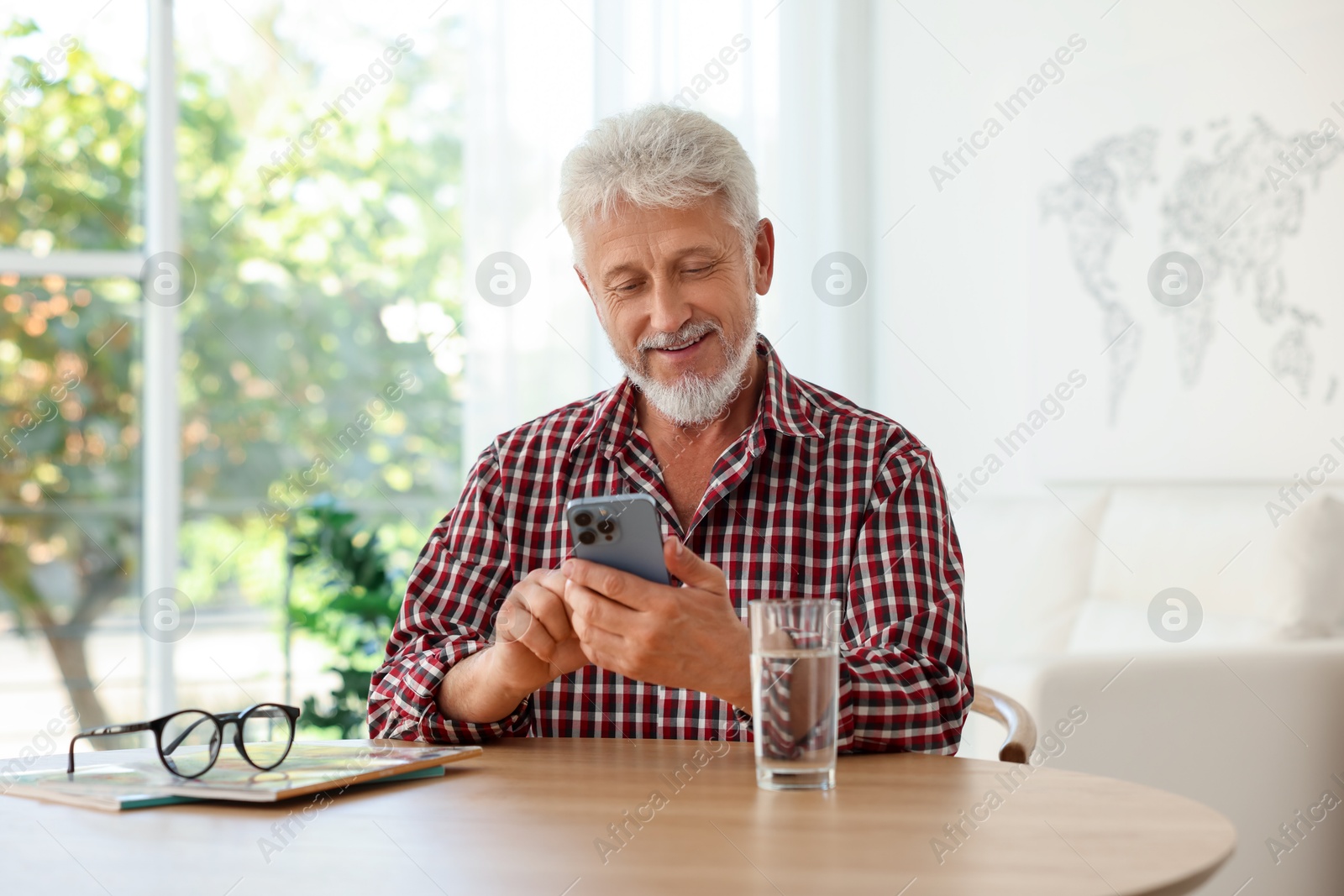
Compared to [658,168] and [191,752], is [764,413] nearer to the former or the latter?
[658,168]

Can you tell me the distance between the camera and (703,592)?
110 cm

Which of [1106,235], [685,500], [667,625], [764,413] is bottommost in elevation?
[667,625]

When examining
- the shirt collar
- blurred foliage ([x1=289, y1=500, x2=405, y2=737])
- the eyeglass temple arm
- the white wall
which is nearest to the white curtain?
the white wall

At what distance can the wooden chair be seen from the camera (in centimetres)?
133

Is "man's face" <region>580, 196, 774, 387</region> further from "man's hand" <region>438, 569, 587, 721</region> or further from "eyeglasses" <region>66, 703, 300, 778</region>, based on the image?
"eyeglasses" <region>66, 703, 300, 778</region>

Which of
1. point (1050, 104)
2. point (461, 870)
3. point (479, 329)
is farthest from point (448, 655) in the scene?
point (1050, 104)

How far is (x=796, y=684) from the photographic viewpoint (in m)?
0.90

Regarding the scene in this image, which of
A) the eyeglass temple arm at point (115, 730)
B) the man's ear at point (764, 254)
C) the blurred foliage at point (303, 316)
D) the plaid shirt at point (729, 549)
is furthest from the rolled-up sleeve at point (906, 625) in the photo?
the blurred foliage at point (303, 316)

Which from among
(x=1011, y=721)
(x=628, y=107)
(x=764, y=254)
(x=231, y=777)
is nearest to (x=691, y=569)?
(x=231, y=777)

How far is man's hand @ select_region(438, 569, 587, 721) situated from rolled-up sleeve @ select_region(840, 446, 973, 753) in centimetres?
27

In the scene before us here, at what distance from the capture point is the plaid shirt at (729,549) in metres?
1.28

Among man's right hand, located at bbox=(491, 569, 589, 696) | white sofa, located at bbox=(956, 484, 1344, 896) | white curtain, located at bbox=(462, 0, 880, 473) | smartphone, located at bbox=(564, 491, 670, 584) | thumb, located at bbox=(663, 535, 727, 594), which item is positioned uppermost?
white curtain, located at bbox=(462, 0, 880, 473)

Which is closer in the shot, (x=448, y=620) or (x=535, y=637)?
(x=535, y=637)

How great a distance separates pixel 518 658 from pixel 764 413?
19.4 inches
